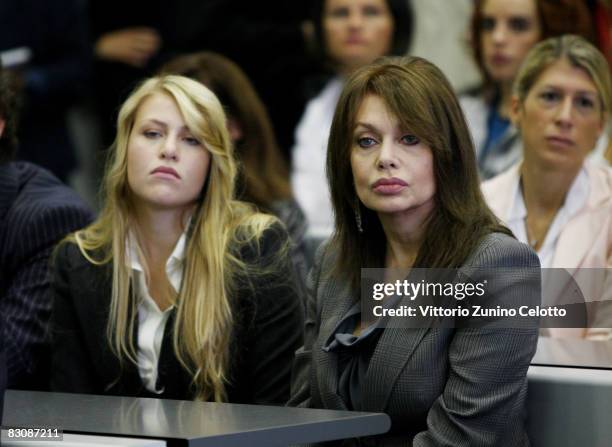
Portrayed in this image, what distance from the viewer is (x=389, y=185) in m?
3.15

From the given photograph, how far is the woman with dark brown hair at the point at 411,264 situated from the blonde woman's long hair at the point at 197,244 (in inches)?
13.2

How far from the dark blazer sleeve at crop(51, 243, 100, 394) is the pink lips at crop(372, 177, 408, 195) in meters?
1.01

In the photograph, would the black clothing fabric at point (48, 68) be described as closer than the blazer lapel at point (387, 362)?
No

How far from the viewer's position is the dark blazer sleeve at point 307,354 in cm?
330

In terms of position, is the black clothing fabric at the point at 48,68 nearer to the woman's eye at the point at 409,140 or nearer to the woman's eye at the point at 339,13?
the woman's eye at the point at 339,13

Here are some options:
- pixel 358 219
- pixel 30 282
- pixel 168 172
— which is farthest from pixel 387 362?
pixel 30 282

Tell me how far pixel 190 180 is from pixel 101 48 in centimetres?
230

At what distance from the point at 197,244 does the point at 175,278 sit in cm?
11

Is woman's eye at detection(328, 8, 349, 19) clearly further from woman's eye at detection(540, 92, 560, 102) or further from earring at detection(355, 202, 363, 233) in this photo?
earring at detection(355, 202, 363, 233)

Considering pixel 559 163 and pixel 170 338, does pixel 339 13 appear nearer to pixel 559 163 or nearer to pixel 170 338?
pixel 559 163

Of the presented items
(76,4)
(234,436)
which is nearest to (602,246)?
(234,436)

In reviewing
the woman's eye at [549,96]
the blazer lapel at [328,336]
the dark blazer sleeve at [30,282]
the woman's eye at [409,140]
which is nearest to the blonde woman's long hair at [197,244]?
the dark blazer sleeve at [30,282]

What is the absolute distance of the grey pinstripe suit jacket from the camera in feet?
9.57

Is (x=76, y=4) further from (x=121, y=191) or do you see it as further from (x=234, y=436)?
(x=234, y=436)
